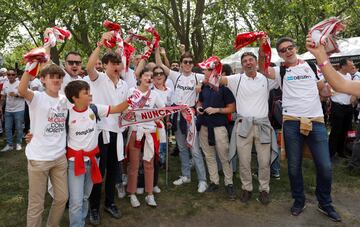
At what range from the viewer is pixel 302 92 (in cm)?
408

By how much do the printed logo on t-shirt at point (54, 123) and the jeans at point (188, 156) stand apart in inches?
89.7

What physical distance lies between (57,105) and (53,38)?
68cm

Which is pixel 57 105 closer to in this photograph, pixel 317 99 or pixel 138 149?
pixel 138 149

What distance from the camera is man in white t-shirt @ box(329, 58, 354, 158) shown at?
6.63 m

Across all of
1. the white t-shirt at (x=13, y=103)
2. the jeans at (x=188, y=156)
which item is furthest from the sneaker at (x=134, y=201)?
the white t-shirt at (x=13, y=103)

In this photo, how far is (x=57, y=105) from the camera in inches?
128

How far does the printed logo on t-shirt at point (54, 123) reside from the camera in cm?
318

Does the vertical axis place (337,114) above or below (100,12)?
below

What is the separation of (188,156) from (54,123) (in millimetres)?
2660

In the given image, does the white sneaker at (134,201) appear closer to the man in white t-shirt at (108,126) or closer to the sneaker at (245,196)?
the man in white t-shirt at (108,126)

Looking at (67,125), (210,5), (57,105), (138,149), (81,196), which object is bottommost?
(81,196)

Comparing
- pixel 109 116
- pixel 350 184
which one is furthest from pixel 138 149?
pixel 350 184

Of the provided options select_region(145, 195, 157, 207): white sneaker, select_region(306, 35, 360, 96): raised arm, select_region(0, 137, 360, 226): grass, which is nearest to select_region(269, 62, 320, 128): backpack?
select_region(0, 137, 360, 226): grass

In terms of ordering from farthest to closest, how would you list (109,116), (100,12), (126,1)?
(126,1) < (100,12) < (109,116)
